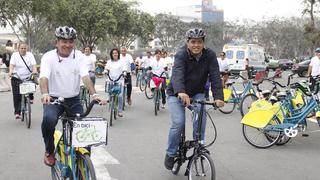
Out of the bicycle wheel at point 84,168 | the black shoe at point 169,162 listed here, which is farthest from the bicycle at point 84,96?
the bicycle wheel at point 84,168

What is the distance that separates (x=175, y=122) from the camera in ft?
18.3

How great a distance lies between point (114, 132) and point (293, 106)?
3425 mm

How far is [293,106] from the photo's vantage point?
846 cm

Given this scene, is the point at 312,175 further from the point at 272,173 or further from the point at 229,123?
the point at 229,123

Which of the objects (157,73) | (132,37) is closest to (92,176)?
(157,73)

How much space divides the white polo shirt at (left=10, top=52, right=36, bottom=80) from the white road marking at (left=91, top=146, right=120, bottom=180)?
3.29 meters

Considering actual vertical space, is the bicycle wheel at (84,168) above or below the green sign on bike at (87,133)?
below

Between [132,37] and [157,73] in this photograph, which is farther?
[132,37]

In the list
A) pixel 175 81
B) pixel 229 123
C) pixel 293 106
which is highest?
pixel 175 81

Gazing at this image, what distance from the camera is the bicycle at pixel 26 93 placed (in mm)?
9648

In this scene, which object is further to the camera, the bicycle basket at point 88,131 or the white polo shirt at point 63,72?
the white polo shirt at point 63,72

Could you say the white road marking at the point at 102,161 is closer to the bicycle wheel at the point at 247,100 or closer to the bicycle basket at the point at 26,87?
the bicycle basket at the point at 26,87

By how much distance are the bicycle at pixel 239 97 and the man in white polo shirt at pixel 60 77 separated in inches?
268

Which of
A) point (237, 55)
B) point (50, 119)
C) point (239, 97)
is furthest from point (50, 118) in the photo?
point (237, 55)
